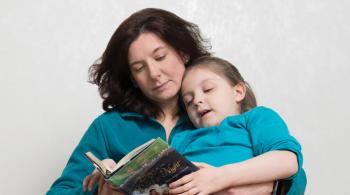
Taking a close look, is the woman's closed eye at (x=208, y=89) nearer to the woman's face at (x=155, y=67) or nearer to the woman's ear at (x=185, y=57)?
the woman's face at (x=155, y=67)

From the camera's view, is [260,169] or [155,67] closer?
[260,169]

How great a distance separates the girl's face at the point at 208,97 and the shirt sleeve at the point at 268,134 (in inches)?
5.2

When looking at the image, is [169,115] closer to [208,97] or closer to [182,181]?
[208,97]

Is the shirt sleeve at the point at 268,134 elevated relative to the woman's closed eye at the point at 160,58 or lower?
lower

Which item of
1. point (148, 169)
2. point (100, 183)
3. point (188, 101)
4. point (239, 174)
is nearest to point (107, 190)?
point (100, 183)

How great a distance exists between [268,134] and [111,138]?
2.24 feet

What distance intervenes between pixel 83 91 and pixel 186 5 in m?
0.74

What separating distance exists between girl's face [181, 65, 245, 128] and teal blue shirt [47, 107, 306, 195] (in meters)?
0.15

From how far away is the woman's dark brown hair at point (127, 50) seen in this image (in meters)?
2.81

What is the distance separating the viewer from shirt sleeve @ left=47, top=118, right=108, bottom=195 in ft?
8.91

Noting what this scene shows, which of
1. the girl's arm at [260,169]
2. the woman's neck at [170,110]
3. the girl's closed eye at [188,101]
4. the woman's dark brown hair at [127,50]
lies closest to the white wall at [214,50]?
the woman's dark brown hair at [127,50]

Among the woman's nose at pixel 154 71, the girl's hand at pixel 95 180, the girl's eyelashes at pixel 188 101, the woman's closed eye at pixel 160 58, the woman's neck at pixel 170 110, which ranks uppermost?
the woman's closed eye at pixel 160 58

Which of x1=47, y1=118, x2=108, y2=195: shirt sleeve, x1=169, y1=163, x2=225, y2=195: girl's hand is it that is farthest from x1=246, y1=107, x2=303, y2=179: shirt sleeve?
A: x1=47, y1=118, x2=108, y2=195: shirt sleeve

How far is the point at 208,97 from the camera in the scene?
8.59ft
